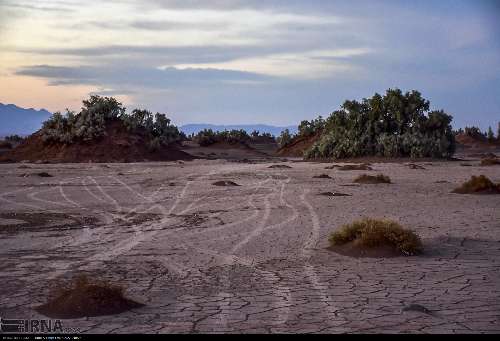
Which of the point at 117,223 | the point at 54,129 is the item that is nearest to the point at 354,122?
the point at 54,129

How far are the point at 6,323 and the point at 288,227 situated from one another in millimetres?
8215

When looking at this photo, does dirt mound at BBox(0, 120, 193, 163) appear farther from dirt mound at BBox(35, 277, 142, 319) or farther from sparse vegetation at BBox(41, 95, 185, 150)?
dirt mound at BBox(35, 277, 142, 319)

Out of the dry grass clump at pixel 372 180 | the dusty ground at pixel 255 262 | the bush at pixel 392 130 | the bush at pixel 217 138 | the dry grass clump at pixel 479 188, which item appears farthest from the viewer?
the bush at pixel 217 138

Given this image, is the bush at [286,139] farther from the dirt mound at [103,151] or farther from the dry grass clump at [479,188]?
the dry grass clump at [479,188]

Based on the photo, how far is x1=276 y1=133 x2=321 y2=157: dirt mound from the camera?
6575 centimetres

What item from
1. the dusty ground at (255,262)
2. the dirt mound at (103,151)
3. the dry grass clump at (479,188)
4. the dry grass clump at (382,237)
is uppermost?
the dirt mound at (103,151)

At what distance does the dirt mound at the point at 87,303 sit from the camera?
7.33 metres

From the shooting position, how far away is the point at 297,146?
67562mm

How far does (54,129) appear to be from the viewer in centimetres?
5247

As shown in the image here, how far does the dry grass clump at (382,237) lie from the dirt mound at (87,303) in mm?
4842

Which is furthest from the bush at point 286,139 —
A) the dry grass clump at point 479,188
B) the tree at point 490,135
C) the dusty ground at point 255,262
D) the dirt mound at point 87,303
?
the dirt mound at point 87,303

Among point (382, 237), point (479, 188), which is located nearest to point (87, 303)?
point (382, 237)

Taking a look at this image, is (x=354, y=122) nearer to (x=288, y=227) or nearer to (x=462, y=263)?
(x=288, y=227)

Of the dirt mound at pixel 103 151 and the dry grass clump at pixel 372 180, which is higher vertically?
the dirt mound at pixel 103 151
